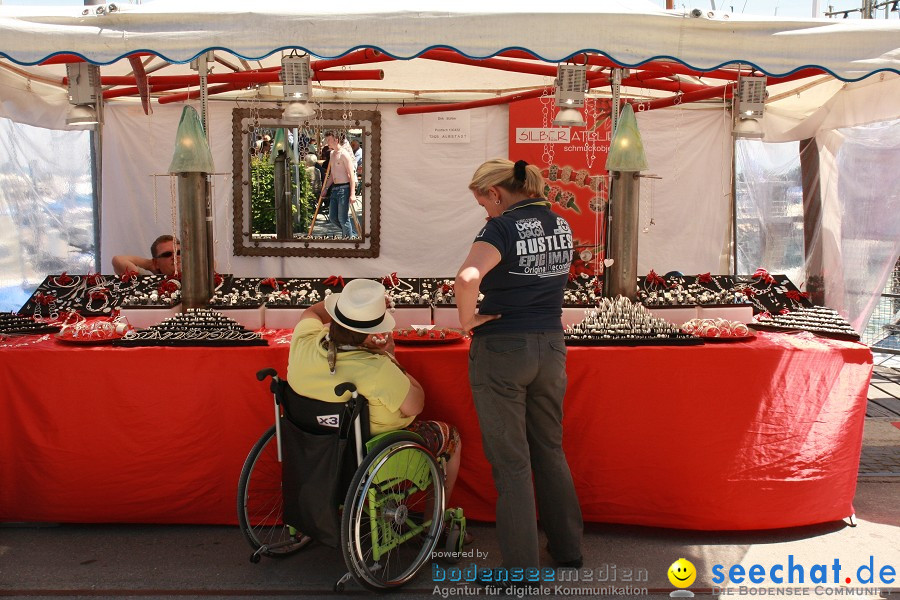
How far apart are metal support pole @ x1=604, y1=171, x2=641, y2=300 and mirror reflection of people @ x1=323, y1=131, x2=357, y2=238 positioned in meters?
3.45

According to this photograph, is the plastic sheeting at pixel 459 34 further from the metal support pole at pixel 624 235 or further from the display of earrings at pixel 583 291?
the display of earrings at pixel 583 291

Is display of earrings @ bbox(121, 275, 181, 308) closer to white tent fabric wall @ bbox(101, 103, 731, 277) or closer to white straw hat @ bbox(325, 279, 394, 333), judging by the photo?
white straw hat @ bbox(325, 279, 394, 333)

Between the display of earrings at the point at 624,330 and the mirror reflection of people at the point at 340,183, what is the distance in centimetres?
366

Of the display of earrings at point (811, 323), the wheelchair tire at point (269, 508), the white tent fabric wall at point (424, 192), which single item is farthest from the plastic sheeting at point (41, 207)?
the display of earrings at point (811, 323)

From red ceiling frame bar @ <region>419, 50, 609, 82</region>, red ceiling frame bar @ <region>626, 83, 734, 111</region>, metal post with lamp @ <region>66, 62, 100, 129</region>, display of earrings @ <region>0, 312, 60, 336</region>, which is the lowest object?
display of earrings @ <region>0, 312, 60, 336</region>

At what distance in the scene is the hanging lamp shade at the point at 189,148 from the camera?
163 inches

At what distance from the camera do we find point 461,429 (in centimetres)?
357

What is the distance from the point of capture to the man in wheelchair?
292 cm

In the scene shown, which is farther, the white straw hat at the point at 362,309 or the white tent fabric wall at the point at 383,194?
the white tent fabric wall at the point at 383,194

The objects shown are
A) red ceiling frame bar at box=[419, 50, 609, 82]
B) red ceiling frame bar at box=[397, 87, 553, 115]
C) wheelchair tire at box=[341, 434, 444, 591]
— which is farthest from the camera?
red ceiling frame bar at box=[397, 87, 553, 115]

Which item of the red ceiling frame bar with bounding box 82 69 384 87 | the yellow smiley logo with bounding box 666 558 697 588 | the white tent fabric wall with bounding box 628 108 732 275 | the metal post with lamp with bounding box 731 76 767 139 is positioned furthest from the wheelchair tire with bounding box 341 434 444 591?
the white tent fabric wall with bounding box 628 108 732 275

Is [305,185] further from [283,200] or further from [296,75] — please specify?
[296,75]

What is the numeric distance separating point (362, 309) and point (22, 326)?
213 cm

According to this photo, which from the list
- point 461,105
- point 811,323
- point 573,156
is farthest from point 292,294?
point 573,156
